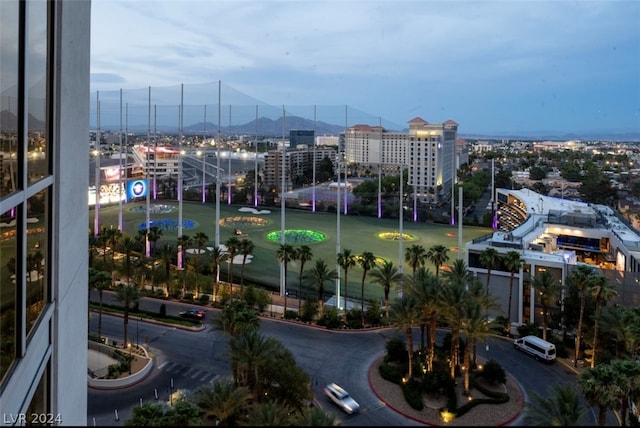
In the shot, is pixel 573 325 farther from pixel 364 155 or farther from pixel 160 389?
pixel 364 155

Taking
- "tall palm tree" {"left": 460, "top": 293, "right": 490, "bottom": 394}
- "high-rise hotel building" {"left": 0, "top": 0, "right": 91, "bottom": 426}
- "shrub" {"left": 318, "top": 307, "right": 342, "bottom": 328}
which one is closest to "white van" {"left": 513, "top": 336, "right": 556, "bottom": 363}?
"tall palm tree" {"left": 460, "top": 293, "right": 490, "bottom": 394}

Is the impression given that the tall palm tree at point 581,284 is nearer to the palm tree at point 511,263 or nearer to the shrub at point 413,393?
the palm tree at point 511,263

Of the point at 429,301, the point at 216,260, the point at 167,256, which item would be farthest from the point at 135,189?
the point at 429,301

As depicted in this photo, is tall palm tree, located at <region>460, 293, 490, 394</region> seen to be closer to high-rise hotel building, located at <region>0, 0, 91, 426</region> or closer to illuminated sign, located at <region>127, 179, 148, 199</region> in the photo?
high-rise hotel building, located at <region>0, 0, 91, 426</region>

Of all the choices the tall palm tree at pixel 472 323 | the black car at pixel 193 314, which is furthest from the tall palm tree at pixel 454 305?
the black car at pixel 193 314

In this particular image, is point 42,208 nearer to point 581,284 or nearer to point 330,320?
point 330,320

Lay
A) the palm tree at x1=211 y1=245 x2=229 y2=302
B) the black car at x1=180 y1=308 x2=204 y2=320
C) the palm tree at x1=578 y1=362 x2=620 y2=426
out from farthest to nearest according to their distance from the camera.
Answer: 1. the palm tree at x1=211 y1=245 x2=229 y2=302
2. the black car at x1=180 y1=308 x2=204 y2=320
3. the palm tree at x1=578 y1=362 x2=620 y2=426
